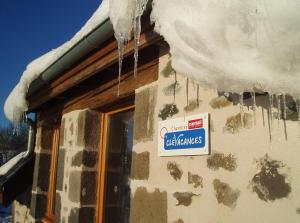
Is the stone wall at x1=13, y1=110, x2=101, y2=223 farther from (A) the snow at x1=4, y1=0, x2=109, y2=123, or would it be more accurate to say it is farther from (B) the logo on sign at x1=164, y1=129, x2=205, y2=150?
(B) the logo on sign at x1=164, y1=129, x2=205, y2=150

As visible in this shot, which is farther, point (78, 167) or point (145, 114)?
point (78, 167)

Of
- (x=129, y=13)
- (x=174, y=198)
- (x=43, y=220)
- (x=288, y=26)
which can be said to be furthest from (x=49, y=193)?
(x=288, y=26)

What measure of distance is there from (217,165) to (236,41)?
767 millimetres

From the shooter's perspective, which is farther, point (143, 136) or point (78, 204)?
point (78, 204)

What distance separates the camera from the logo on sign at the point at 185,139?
198 centimetres

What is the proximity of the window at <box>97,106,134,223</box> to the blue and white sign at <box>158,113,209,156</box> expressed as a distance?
89cm

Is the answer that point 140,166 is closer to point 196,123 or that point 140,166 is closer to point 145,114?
point 145,114

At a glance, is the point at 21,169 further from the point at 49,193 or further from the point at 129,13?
the point at 129,13

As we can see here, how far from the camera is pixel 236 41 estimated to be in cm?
136

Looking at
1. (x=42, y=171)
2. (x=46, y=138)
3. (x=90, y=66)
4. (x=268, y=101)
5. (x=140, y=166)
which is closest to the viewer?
(x=268, y=101)

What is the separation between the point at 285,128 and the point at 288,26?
542 mm

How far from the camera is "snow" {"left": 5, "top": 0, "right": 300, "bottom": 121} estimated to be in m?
1.20

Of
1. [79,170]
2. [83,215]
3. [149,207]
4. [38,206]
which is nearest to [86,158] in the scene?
[79,170]

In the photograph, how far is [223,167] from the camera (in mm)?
1817
